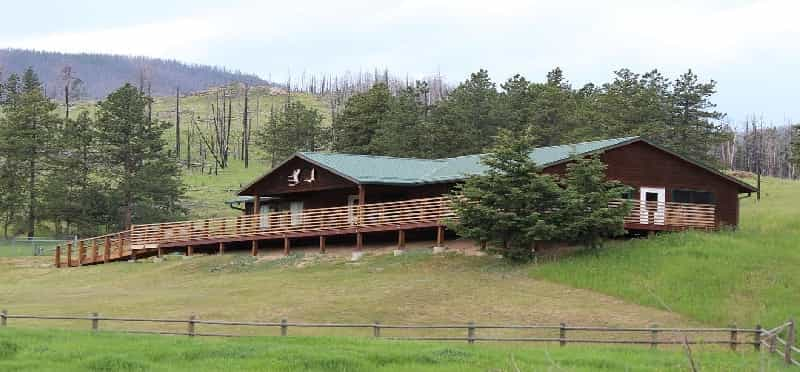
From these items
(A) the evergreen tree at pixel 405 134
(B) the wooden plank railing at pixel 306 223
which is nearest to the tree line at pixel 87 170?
(B) the wooden plank railing at pixel 306 223

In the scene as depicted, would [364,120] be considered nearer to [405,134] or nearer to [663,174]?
[405,134]

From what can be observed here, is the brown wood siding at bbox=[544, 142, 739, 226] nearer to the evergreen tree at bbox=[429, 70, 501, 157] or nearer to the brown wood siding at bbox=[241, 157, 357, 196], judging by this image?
the brown wood siding at bbox=[241, 157, 357, 196]

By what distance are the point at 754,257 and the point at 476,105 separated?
36.7 m

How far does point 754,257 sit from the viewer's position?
30.3 meters

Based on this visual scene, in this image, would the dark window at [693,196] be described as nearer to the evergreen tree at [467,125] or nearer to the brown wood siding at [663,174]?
the brown wood siding at [663,174]

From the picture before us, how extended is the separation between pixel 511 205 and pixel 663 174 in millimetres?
10079

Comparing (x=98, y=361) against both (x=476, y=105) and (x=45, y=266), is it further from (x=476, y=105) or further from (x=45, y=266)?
(x=476, y=105)

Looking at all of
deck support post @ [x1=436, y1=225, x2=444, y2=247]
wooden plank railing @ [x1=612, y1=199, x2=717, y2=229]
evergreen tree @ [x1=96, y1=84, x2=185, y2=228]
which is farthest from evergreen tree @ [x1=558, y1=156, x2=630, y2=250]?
evergreen tree @ [x1=96, y1=84, x2=185, y2=228]

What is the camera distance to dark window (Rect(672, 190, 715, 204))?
38.7 m

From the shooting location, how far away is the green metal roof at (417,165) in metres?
37.9

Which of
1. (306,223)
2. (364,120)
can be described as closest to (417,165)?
(306,223)

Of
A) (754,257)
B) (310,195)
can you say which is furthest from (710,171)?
(310,195)

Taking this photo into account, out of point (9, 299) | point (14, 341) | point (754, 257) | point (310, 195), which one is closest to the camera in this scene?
point (14, 341)

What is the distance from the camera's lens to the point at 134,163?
2564 inches
